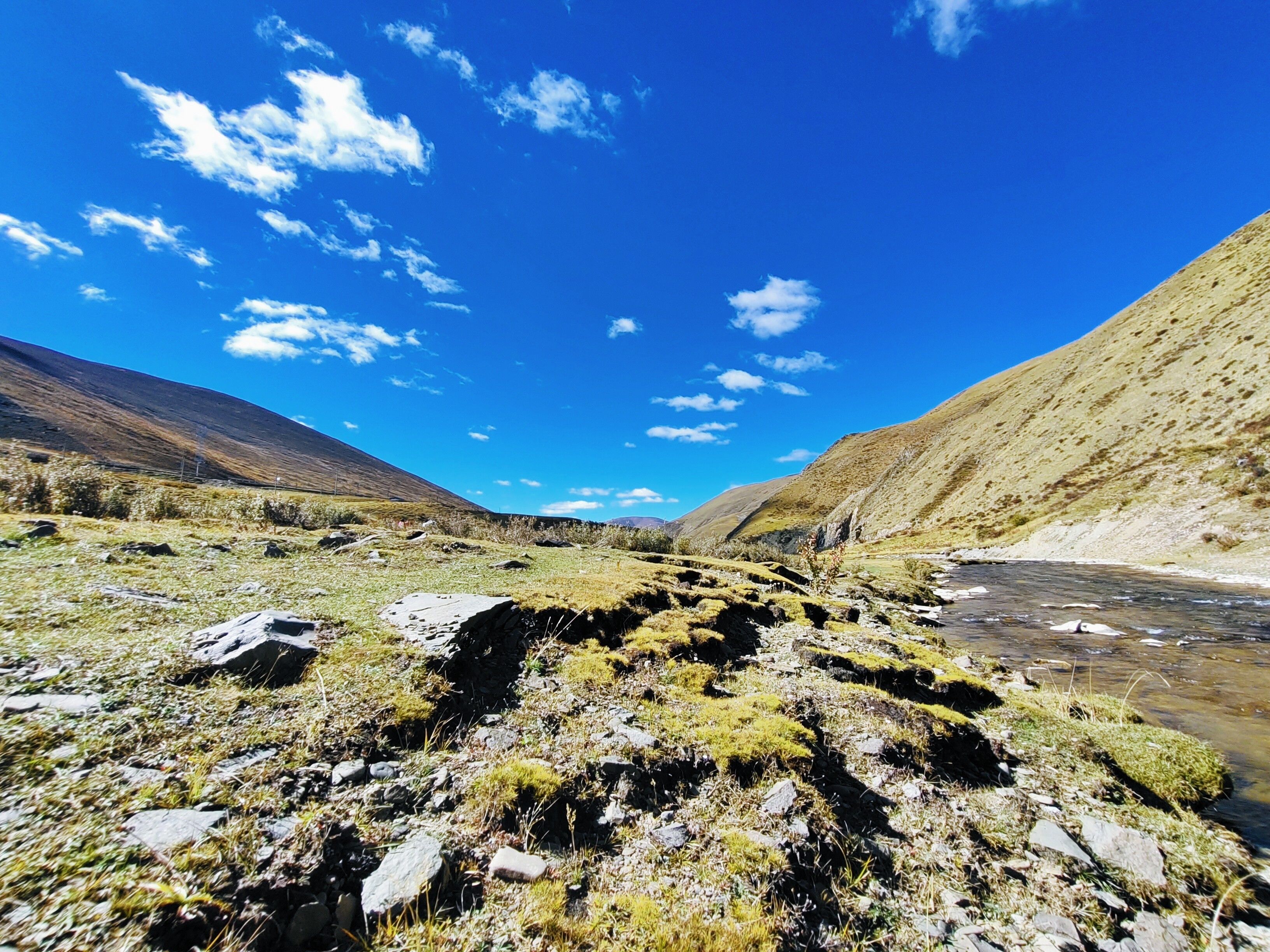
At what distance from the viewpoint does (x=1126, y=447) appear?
5719 cm

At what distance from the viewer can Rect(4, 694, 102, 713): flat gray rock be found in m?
4.86

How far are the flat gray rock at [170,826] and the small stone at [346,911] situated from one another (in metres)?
1.16

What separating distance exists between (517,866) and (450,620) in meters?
4.83

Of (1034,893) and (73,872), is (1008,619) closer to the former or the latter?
(1034,893)

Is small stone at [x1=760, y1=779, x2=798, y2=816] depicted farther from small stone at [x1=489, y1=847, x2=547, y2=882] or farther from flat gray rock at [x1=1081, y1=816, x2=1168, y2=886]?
flat gray rock at [x1=1081, y1=816, x2=1168, y2=886]

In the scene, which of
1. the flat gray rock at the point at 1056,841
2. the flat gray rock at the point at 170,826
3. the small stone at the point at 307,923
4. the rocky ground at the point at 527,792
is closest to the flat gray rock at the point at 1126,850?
the rocky ground at the point at 527,792

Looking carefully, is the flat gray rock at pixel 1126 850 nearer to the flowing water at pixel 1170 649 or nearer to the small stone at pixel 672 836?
the flowing water at pixel 1170 649

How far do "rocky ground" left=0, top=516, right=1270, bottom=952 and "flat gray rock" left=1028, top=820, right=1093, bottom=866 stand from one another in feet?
0.15

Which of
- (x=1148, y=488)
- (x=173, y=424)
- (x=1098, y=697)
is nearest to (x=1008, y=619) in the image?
(x=1098, y=697)

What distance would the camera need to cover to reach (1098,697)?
11375 mm

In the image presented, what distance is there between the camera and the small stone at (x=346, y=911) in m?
3.68

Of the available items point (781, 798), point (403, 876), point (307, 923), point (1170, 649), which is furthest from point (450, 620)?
point (1170, 649)

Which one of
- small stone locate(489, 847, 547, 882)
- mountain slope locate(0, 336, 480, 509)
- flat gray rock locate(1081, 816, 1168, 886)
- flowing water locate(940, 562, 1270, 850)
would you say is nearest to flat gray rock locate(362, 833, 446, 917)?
small stone locate(489, 847, 547, 882)

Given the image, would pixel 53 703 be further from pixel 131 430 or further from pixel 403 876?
pixel 131 430
